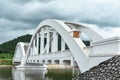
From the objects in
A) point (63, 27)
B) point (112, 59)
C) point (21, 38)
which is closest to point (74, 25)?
point (63, 27)

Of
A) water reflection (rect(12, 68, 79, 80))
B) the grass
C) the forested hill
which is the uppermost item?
the forested hill

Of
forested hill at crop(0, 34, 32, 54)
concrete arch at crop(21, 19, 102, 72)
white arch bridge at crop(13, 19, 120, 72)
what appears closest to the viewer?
white arch bridge at crop(13, 19, 120, 72)

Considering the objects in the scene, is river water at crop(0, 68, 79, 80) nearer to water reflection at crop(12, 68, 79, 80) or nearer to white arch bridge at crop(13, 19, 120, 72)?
water reflection at crop(12, 68, 79, 80)

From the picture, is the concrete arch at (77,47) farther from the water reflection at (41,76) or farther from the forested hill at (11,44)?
the forested hill at (11,44)

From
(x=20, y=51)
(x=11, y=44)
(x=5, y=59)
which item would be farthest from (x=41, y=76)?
(x=11, y=44)

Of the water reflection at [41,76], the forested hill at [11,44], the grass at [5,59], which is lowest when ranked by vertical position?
the water reflection at [41,76]

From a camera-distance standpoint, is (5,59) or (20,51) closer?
(20,51)

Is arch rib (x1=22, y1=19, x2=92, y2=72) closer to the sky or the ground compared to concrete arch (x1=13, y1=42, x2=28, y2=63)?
closer to the ground

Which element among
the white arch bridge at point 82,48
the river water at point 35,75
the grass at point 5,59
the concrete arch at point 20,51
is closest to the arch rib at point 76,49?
the white arch bridge at point 82,48

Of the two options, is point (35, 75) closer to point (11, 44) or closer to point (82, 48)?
point (82, 48)

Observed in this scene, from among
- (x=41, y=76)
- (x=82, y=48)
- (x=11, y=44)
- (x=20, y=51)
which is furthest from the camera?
(x=11, y=44)

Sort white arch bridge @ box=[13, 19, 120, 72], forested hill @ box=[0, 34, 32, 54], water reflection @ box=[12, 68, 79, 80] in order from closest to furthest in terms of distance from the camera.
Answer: white arch bridge @ box=[13, 19, 120, 72] < water reflection @ box=[12, 68, 79, 80] < forested hill @ box=[0, 34, 32, 54]

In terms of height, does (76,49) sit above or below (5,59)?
below

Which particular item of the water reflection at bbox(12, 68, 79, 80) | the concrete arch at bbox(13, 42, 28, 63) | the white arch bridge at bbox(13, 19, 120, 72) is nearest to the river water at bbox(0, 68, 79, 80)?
the water reflection at bbox(12, 68, 79, 80)
